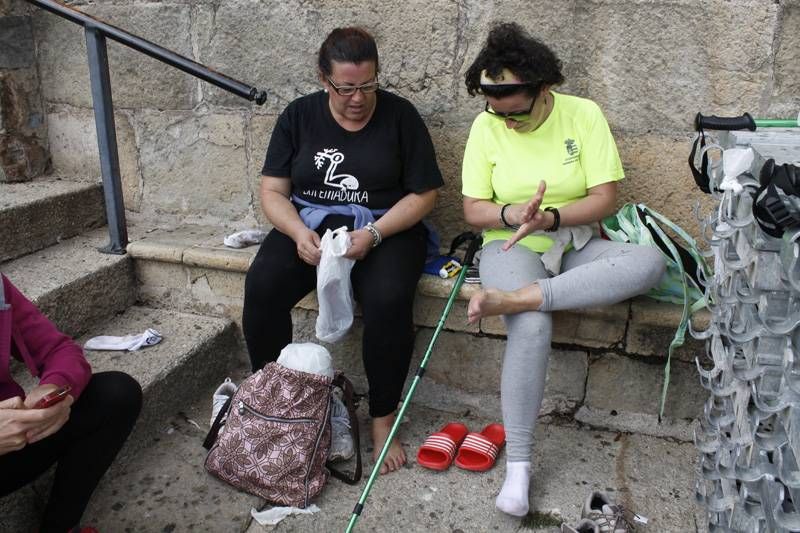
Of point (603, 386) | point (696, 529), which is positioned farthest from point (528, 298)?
point (696, 529)

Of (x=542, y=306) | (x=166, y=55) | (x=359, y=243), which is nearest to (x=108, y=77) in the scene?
(x=166, y=55)

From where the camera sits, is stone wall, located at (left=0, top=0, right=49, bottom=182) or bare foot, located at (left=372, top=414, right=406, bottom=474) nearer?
bare foot, located at (left=372, top=414, right=406, bottom=474)

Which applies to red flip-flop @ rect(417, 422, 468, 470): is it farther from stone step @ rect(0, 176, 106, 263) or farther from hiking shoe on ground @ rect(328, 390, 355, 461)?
stone step @ rect(0, 176, 106, 263)

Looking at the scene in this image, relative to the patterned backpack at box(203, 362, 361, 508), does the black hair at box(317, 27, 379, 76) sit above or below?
above

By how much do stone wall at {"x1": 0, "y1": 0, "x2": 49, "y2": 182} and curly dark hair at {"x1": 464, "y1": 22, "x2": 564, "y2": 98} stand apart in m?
2.31

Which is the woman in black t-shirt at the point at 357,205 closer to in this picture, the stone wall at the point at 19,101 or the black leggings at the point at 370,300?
the black leggings at the point at 370,300

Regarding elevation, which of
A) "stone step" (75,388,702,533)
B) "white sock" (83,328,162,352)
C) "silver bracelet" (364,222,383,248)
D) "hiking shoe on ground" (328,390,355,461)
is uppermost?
"silver bracelet" (364,222,383,248)

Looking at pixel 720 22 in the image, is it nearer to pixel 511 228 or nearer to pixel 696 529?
pixel 511 228

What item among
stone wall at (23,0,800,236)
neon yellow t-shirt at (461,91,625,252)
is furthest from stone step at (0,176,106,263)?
neon yellow t-shirt at (461,91,625,252)

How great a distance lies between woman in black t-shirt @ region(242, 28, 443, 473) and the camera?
2.65 meters

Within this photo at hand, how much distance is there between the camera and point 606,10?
112 inches

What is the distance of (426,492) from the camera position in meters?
2.53

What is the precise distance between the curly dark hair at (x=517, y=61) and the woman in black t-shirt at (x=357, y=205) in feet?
1.46

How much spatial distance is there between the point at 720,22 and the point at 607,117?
20.8 inches
